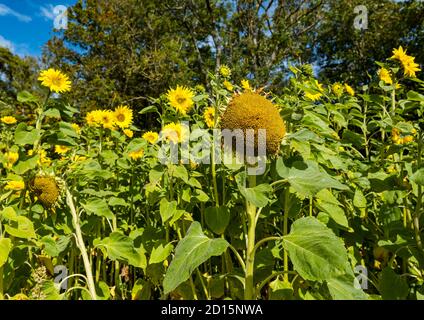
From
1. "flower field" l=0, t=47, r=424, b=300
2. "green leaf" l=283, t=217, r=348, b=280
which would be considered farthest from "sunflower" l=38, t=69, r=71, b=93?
"green leaf" l=283, t=217, r=348, b=280

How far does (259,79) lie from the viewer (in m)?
12.2

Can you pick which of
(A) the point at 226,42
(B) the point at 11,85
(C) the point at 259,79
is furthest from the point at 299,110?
(B) the point at 11,85

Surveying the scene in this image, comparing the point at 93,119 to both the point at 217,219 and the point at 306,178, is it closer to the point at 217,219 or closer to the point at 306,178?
the point at 217,219

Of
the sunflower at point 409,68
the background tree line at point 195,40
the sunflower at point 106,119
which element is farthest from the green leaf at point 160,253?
the background tree line at point 195,40

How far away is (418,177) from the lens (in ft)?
4.27

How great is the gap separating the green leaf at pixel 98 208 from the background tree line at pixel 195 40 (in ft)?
35.5

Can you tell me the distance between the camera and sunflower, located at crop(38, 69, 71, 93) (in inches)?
77.3

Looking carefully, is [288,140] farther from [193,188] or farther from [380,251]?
[380,251]

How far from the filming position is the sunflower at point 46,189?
5.12 ft

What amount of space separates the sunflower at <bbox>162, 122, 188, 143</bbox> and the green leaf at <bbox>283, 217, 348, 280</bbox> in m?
0.83

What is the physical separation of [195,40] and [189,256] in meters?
13.5

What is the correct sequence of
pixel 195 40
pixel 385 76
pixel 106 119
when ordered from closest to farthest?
pixel 385 76
pixel 106 119
pixel 195 40

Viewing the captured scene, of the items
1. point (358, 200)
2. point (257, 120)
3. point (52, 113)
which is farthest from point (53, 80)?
point (358, 200)

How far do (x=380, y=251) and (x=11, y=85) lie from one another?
25482mm
